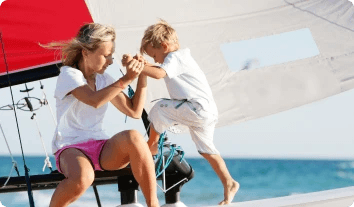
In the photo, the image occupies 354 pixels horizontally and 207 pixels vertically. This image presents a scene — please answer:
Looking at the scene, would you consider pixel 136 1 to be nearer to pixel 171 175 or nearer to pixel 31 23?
pixel 31 23

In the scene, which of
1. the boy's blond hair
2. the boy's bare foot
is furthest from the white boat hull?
the boy's blond hair

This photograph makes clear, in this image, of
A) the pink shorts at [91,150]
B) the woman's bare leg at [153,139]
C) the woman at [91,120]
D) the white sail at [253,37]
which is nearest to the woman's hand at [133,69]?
the woman at [91,120]

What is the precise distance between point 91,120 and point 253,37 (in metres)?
1.03

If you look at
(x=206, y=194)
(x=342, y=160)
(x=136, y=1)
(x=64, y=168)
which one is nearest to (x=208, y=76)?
(x=136, y=1)

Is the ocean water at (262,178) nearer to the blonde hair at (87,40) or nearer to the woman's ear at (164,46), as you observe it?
the woman's ear at (164,46)

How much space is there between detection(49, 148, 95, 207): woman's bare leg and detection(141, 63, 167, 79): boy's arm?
34 cm

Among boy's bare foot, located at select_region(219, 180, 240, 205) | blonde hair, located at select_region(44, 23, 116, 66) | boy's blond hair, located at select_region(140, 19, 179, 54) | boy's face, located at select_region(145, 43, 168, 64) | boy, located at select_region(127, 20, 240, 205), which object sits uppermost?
blonde hair, located at select_region(44, 23, 116, 66)

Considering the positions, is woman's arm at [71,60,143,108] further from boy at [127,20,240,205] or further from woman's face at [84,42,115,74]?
boy at [127,20,240,205]

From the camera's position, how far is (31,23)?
104 inches

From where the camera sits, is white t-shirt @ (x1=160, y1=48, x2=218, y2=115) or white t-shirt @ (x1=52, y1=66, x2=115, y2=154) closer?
white t-shirt @ (x1=52, y1=66, x2=115, y2=154)

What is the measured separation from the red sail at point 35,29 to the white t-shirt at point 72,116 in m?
0.76

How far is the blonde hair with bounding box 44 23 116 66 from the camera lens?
6.15 feet

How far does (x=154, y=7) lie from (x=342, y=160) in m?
10.5

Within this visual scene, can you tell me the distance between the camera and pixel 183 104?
2.20 m
